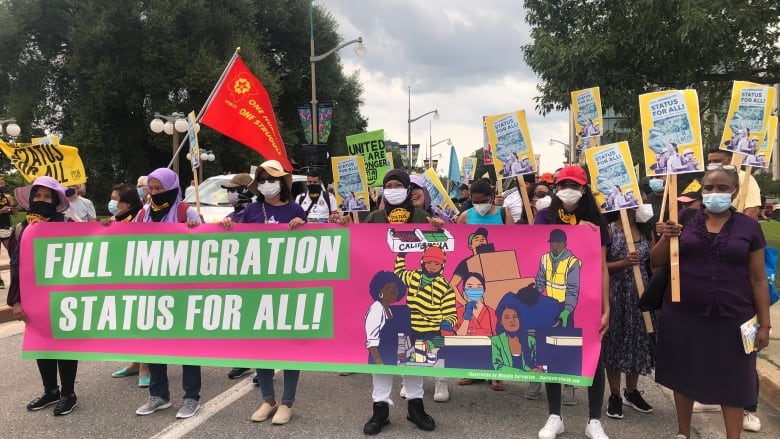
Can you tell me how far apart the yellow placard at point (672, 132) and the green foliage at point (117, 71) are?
2272cm

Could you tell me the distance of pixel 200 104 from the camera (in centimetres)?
2542

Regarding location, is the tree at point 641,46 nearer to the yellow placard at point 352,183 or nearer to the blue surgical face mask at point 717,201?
the yellow placard at point 352,183

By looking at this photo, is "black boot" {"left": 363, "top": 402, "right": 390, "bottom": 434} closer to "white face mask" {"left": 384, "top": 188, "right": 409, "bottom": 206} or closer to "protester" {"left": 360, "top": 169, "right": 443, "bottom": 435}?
"protester" {"left": 360, "top": 169, "right": 443, "bottom": 435}

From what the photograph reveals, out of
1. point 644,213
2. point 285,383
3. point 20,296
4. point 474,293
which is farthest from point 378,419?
point 20,296

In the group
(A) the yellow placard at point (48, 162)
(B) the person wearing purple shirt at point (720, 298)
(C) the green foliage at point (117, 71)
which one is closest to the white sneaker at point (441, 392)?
(B) the person wearing purple shirt at point (720, 298)

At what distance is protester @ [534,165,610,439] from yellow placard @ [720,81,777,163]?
4.07ft

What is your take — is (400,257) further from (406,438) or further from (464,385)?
(464,385)

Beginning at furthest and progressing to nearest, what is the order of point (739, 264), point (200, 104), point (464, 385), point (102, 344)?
1. point (200, 104)
2. point (464, 385)
3. point (102, 344)
4. point (739, 264)

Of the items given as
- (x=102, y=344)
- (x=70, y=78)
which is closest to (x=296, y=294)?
(x=102, y=344)

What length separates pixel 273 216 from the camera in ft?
14.8

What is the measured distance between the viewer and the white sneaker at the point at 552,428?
12.5 ft

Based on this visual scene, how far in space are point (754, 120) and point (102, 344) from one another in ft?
17.5

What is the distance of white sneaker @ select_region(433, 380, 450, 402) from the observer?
4.63 m

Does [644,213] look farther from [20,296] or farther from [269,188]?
[20,296]
